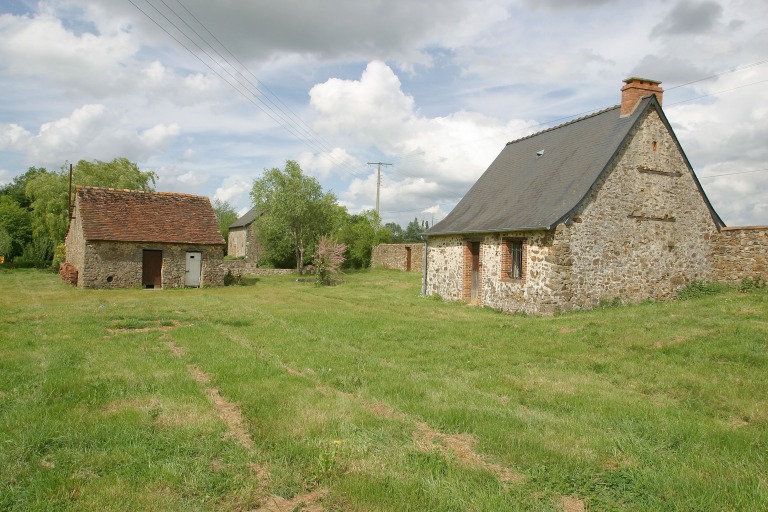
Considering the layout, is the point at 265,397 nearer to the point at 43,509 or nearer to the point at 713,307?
the point at 43,509

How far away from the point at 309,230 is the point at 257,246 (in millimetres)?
10773

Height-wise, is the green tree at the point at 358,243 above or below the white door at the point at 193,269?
above

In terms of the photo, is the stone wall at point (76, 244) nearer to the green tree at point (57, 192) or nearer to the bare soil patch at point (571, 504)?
the green tree at point (57, 192)

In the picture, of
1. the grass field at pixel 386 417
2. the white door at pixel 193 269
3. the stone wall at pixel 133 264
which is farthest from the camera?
the white door at pixel 193 269

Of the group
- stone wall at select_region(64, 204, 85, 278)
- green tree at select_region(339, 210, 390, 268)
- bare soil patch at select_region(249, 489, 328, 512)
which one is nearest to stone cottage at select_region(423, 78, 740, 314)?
bare soil patch at select_region(249, 489, 328, 512)

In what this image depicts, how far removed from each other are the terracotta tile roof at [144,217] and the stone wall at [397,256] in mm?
14482

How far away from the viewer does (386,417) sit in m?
5.61

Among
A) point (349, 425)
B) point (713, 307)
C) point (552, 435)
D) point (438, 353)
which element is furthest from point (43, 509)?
point (713, 307)

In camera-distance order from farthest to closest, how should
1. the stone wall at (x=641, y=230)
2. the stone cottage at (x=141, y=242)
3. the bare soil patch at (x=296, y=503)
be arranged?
the stone cottage at (x=141, y=242) < the stone wall at (x=641, y=230) < the bare soil patch at (x=296, y=503)

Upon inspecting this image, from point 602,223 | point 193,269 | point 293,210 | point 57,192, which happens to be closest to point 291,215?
point 293,210

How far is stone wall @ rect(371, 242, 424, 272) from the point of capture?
35812mm

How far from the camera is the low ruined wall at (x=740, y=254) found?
14.8 meters

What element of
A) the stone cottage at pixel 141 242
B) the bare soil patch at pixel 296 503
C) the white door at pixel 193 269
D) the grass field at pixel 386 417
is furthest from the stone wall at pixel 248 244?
the bare soil patch at pixel 296 503

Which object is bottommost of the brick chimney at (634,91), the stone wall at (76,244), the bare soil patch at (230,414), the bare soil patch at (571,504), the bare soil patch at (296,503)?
the bare soil patch at (296,503)
